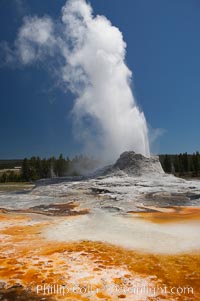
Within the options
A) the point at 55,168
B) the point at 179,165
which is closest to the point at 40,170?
the point at 55,168

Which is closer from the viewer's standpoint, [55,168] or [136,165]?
[136,165]

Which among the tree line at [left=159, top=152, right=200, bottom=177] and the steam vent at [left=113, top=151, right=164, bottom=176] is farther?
the tree line at [left=159, top=152, right=200, bottom=177]

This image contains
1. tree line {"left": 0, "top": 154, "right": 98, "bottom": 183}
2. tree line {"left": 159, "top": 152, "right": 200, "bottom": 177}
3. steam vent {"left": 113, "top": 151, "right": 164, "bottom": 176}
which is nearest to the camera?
steam vent {"left": 113, "top": 151, "right": 164, "bottom": 176}

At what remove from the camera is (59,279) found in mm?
6645

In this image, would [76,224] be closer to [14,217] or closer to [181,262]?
[14,217]

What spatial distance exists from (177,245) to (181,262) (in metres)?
1.80

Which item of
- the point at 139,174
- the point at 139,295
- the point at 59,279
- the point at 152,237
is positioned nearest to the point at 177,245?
the point at 152,237

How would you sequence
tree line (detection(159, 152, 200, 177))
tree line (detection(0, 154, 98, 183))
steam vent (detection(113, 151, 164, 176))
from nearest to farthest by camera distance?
steam vent (detection(113, 151, 164, 176))
tree line (detection(0, 154, 98, 183))
tree line (detection(159, 152, 200, 177))

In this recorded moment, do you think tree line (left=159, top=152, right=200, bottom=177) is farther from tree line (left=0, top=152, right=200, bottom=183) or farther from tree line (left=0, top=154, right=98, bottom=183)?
tree line (left=0, top=154, right=98, bottom=183)

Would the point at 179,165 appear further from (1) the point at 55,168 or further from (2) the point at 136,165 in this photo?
(2) the point at 136,165

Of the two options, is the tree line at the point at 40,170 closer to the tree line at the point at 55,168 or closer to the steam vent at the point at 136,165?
the tree line at the point at 55,168

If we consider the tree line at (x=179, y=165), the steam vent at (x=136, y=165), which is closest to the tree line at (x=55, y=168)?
the tree line at (x=179, y=165)

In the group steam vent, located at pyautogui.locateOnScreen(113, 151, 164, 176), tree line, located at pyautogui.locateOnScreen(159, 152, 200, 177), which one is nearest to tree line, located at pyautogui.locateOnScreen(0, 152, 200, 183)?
tree line, located at pyautogui.locateOnScreen(159, 152, 200, 177)

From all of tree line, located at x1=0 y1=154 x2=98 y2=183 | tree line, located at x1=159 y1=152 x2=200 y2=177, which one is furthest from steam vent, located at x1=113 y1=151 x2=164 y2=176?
tree line, located at x1=159 y1=152 x2=200 y2=177
